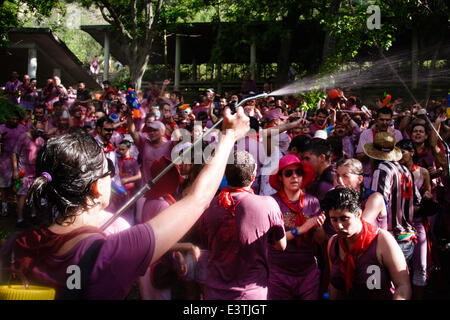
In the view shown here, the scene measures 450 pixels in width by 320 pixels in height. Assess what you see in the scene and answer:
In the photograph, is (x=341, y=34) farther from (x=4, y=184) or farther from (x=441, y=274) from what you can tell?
(x=4, y=184)

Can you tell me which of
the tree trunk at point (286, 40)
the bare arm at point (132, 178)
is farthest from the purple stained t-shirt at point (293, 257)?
the tree trunk at point (286, 40)

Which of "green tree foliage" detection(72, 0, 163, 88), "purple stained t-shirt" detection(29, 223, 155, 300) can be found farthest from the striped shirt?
"green tree foliage" detection(72, 0, 163, 88)

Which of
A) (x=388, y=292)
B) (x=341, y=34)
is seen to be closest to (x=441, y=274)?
(x=388, y=292)

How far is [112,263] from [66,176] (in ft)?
1.39

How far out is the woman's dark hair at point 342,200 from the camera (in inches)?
109

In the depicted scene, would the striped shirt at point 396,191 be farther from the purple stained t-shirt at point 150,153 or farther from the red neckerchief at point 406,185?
the purple stained t-shirt at point 150,153

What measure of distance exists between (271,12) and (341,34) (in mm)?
5957

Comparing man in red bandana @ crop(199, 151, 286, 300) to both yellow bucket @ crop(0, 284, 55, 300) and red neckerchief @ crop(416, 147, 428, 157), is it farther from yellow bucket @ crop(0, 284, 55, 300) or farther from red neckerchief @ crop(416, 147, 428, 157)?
red neckerchief @ crop(416, 147, 428, 157)

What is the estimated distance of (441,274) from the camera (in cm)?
502

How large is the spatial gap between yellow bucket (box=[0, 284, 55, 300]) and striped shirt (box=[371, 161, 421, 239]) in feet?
9.80

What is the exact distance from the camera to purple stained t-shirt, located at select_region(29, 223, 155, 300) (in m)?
1.49

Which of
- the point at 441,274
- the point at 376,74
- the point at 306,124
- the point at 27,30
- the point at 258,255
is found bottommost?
the point at 441,274

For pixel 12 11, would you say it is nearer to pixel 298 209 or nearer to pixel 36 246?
pixel 298 209

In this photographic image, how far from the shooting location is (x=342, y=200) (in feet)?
9.20
